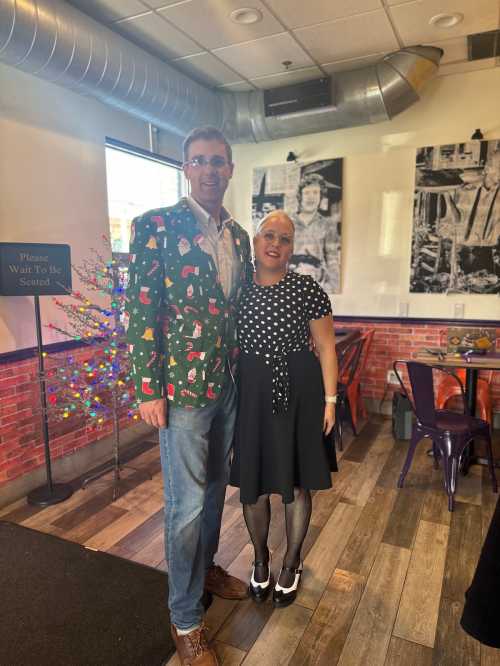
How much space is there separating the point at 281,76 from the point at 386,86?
2.71 feet

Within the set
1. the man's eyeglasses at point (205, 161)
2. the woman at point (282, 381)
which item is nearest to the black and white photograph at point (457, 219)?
the woman at point (282, 381)

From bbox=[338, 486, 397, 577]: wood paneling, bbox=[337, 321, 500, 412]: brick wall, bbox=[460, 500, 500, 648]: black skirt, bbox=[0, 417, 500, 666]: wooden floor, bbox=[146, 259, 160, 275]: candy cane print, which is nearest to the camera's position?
bbox=[460, 500, 500, 648]: black skirt

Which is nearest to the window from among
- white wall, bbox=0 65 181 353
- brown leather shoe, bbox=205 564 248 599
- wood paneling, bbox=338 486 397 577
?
white wall, bbox=0 65 181 353

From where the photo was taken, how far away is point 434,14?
2820 millimetres

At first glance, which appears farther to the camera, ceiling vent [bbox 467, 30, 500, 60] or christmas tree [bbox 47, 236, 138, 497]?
ceiling vent [bbox 467, 30, 500, 60]

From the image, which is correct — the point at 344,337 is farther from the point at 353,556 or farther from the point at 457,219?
the point at 353,556

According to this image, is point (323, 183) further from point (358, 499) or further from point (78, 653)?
point (78, 653)

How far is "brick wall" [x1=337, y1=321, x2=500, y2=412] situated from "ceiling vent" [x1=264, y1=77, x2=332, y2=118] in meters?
1.91

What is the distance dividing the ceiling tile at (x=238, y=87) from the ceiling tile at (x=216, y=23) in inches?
25.3

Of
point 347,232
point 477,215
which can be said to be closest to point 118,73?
point 347,232

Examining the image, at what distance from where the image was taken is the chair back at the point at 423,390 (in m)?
2.67

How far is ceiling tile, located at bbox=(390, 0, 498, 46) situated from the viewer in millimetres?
2707

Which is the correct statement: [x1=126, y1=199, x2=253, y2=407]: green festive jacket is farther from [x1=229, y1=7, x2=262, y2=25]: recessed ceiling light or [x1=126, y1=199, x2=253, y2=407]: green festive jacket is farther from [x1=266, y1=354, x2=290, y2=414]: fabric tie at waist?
[x1=229, y1=7, x2=262, y2=25]: recessed ceiling light

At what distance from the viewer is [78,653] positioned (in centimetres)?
170
